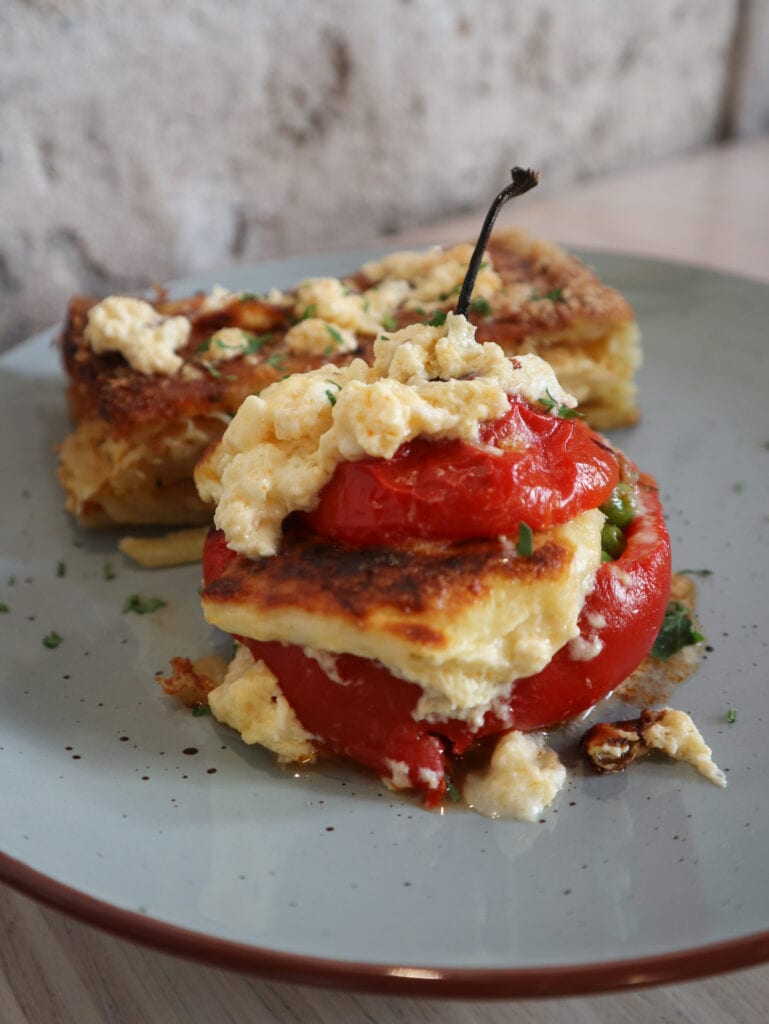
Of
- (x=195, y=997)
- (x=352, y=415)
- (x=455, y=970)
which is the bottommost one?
(x=195, y=997)

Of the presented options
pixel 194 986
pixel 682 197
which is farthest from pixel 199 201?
pixel 194 986

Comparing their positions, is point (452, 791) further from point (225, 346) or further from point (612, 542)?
point (225, 346)

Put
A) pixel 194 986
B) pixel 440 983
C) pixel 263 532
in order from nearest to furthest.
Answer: pixel 440 983 → pixel 194 986 → pixel 263 532

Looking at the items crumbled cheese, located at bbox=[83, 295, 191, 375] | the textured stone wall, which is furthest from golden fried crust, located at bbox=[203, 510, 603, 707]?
the textured stone wall

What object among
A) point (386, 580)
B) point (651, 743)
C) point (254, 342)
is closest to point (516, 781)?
point (651, 743)

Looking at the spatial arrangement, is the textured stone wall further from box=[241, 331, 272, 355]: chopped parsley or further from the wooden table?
the wooden table

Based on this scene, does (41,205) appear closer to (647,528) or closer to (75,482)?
(75,482)
